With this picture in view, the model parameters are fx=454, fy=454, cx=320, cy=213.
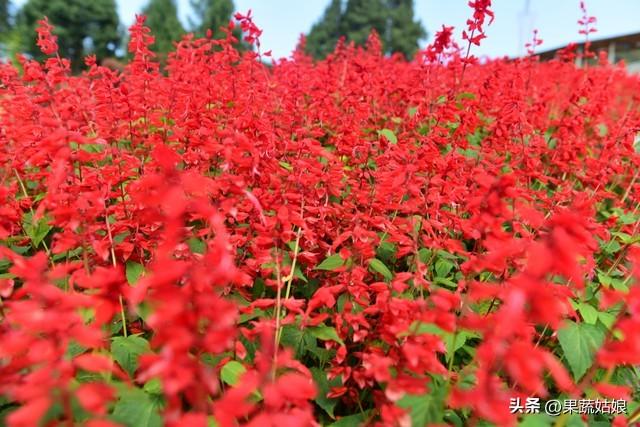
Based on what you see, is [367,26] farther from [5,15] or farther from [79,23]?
[5,15]

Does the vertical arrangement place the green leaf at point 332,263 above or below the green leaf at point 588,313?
above

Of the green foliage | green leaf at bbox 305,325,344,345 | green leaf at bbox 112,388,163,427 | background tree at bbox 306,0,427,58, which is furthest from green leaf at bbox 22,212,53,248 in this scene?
background tree at bbox 306,0,427,58

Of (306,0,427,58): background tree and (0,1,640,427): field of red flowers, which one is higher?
(306,0,427,58): background tree

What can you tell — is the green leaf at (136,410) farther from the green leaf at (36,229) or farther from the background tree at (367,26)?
the background tree at (367,26)

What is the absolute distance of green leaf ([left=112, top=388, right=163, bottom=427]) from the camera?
Result: 1513mm

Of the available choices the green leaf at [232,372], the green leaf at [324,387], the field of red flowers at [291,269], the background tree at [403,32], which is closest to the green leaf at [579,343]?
the field of red flowers at [291,269]

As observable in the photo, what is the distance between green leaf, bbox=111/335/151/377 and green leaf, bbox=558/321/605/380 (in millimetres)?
1817

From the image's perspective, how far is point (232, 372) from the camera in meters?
1.62

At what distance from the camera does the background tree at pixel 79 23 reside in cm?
2836

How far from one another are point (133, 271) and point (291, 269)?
0.75 m

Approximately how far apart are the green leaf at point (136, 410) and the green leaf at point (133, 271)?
598 mm

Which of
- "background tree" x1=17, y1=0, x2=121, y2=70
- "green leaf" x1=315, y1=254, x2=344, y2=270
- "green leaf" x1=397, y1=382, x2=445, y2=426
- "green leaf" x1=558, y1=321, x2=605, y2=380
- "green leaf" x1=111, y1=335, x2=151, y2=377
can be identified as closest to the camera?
"green leaf" x1=397, y1=382, x2=445, y2=426

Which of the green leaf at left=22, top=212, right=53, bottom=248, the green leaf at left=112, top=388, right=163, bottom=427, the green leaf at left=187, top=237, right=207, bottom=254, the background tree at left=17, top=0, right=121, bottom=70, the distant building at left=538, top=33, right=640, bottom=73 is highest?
the background tree at left=17, top=0, right=121, bottom=70

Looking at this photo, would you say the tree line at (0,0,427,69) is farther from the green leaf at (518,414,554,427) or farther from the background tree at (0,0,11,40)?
the green leaf at (518,414,554,427)
